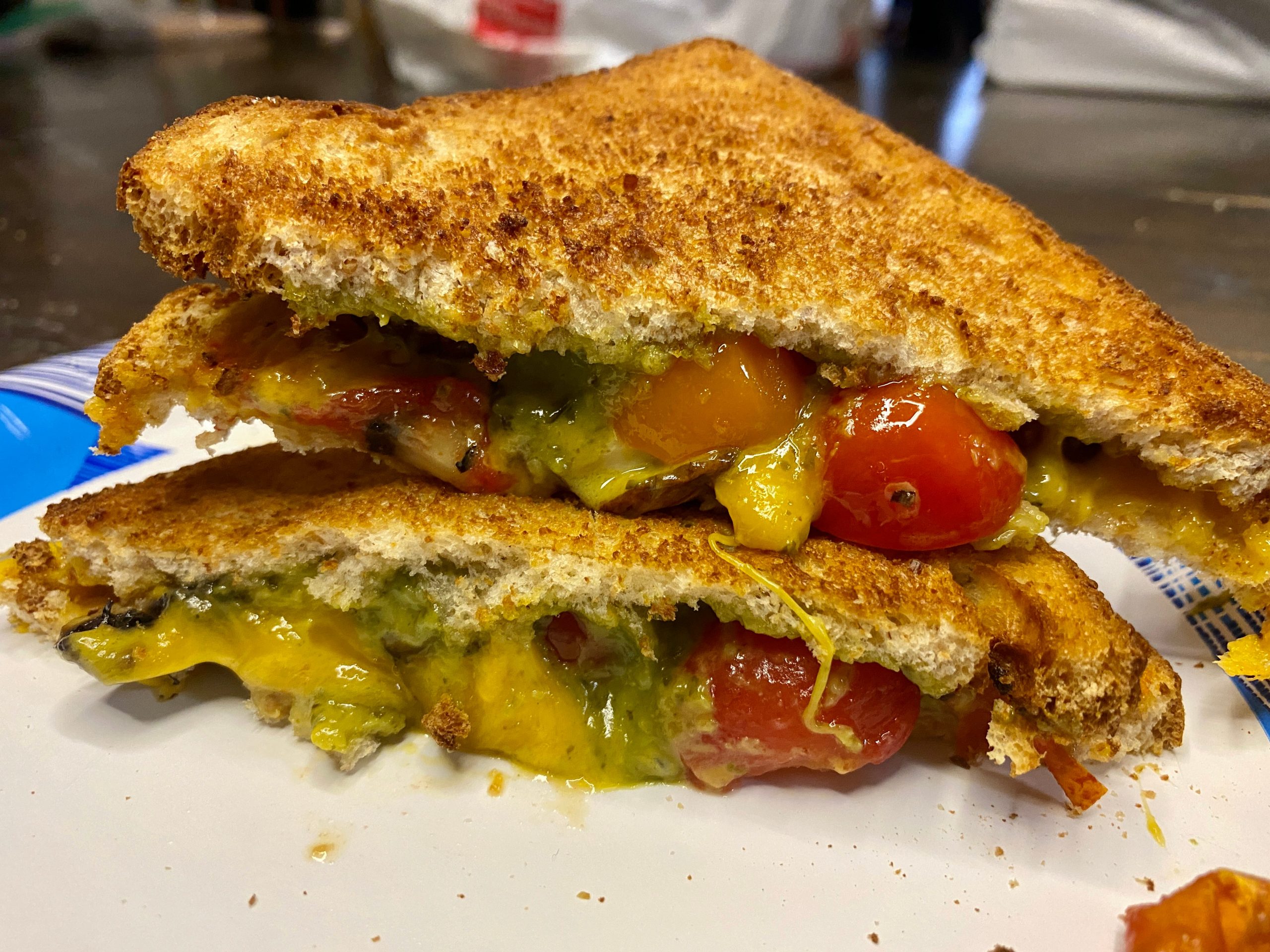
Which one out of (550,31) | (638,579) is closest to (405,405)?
(638,579)

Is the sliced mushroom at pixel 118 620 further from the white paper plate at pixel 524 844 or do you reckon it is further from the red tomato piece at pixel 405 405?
the red tomato piece at pixel 405 405

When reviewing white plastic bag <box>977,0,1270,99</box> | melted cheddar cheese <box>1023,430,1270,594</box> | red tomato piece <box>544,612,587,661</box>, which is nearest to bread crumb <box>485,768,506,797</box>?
red tomato piece <box>544,612,587,661</box>

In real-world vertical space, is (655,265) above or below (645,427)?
above

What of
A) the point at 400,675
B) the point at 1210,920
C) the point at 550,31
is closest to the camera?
the point at 1210,920

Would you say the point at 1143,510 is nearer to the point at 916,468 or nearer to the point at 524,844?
the point at 916,468

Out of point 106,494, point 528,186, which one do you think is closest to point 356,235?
point 528,186

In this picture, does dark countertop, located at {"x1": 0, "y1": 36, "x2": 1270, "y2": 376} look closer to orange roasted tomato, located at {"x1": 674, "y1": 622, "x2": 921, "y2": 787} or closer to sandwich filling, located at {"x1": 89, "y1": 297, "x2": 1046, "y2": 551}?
sandwich filling, located at {"x1": 89, "y1": 297, "x2": 1046, "y2": 551}

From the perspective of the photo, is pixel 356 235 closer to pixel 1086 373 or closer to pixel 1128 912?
pixel 1086 373
